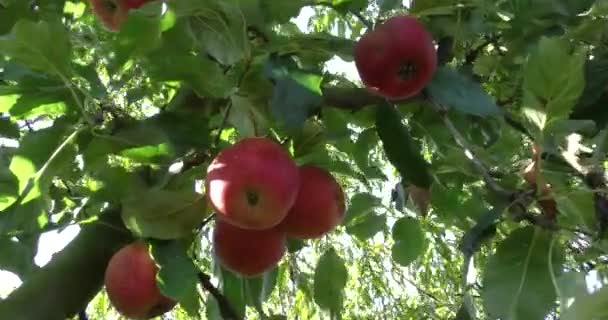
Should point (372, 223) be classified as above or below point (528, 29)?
below

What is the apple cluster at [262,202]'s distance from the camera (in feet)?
3.52

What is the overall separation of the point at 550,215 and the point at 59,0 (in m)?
1.13

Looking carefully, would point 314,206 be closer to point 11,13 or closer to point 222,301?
point 222,301

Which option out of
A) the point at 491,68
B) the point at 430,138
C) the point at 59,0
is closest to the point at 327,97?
the point at 430,138

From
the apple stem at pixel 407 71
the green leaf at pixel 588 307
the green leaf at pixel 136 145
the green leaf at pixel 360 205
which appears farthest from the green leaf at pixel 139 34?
the green leaf at pixel 360 205

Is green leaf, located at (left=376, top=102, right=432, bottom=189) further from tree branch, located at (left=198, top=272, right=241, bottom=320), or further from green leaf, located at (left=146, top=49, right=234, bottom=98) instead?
tree branch, located at (left=198, top=272, right=241, bottom=320)

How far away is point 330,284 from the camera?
1.52m

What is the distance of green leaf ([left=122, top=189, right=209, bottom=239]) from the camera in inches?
46.5

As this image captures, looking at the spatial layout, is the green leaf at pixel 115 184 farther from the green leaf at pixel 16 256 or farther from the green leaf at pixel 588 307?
the green leaf at pixel 588 307

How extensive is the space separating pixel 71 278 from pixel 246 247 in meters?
0.28

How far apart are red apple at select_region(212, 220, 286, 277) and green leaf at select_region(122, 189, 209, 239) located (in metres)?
0.04

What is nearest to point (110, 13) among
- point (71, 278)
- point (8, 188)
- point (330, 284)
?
point (8, 188)

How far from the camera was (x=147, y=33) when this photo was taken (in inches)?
42.7

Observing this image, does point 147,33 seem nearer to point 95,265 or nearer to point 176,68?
point 176,68
